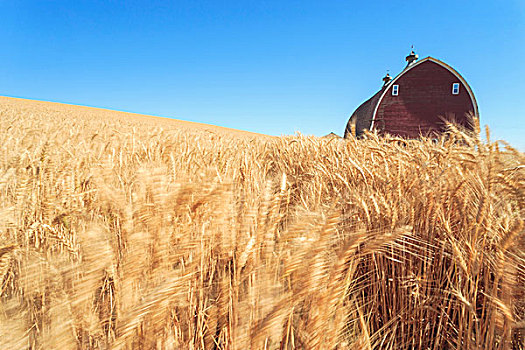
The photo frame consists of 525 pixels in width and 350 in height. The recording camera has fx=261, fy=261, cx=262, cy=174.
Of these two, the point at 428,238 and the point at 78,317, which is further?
the point at 428,238

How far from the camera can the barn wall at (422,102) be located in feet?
50.0

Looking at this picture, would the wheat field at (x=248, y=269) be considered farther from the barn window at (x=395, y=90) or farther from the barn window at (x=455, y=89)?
the barn window at (x=455, y=89)

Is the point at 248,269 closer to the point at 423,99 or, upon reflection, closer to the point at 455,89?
the point at 423,99

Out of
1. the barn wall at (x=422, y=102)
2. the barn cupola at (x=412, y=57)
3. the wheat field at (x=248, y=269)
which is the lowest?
the wheat field at (x=248, y=269)

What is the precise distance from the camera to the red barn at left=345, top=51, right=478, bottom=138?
1520cm

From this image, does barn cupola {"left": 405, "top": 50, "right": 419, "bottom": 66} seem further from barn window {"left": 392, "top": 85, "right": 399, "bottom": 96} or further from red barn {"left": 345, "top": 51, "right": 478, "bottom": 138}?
barn window {"left": 392, "top": 85, "right": 399, "bottom": 96}

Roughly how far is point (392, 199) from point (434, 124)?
676 inches

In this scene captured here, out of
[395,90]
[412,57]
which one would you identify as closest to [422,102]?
[395,90]

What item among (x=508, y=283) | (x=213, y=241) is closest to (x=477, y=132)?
(x=508, y=283)

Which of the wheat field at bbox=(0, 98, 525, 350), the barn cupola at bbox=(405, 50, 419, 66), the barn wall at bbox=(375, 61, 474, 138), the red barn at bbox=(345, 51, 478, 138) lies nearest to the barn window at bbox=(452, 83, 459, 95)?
the red barn at bbox=(345, 51, 478, 138)

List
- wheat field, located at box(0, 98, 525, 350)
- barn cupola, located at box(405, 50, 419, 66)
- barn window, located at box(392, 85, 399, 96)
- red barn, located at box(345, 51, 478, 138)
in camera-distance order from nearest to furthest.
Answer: wheat field, located at box(0, 98, 525, 350)
red barn, located at box(345, 51, 478, 138)
barn window, located at box(392, 85, 399, 96)
barn cupola, located at box(405, 50, 419, 66)

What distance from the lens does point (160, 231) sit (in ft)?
1.83

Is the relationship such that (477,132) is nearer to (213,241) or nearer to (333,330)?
(333,330)

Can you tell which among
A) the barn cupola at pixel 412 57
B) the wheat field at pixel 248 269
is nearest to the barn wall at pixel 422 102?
the barn cupola at pixel 412 57
